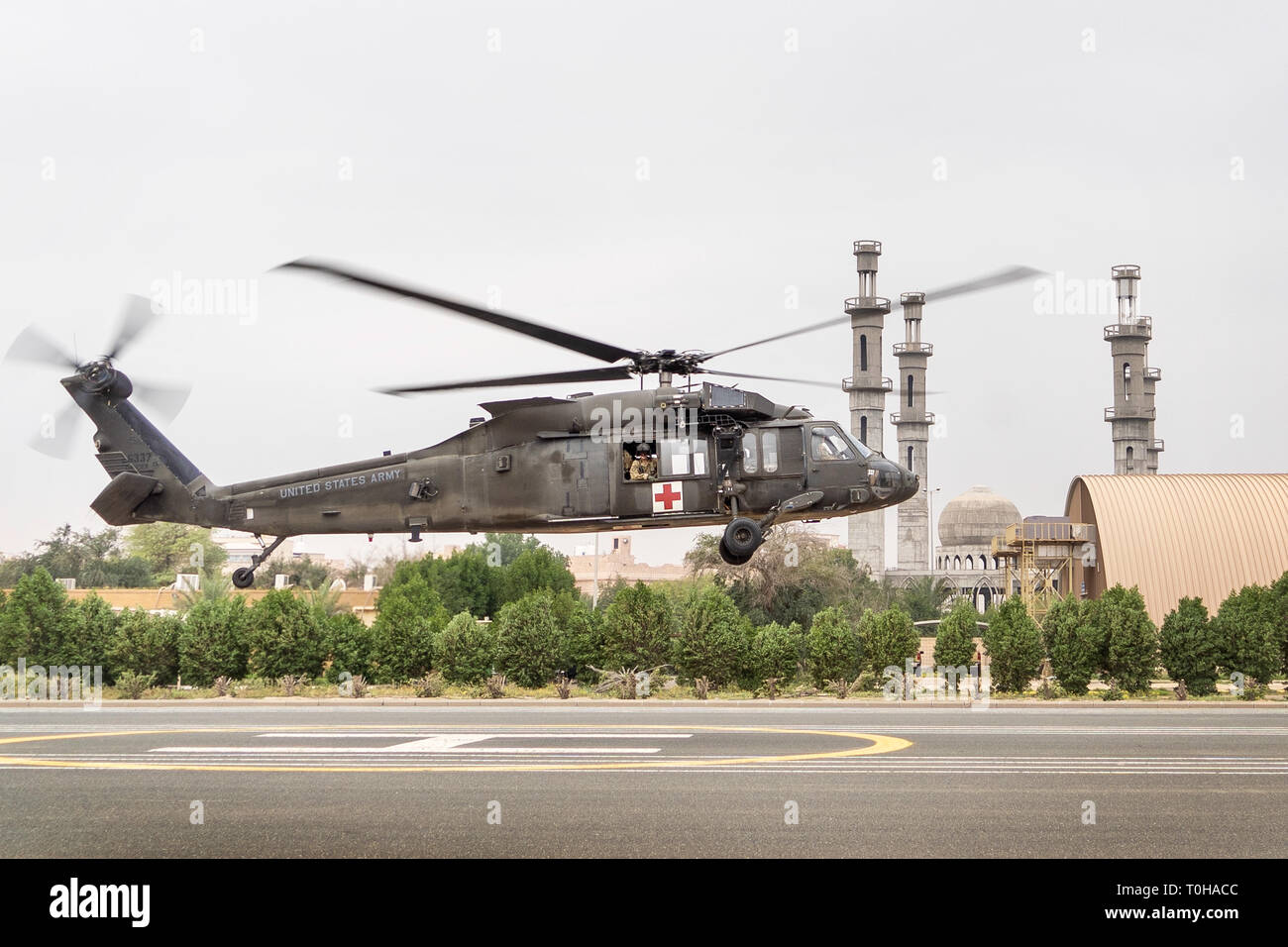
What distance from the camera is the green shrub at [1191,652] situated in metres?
38.5

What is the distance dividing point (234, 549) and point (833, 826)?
185646mm

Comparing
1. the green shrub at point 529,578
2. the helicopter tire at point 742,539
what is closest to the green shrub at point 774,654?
the helicopter tire at point 742,539

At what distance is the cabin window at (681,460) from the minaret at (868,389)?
9068 cm

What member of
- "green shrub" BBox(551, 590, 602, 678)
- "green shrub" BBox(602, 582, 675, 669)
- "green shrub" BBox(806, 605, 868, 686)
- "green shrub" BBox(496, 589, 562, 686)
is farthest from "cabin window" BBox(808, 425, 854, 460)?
"green shrub" BBox(496, 589, 562, 686)

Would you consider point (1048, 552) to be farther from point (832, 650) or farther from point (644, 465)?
point (644, 465)

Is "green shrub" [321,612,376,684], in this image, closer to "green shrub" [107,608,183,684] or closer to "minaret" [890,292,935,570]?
"green shrub" [107,608,183,684]

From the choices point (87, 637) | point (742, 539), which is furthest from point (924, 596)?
point (742, 539)

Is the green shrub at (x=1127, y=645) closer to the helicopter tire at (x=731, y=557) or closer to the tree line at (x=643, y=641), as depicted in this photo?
Result: the tree line at (x=643, y=641)

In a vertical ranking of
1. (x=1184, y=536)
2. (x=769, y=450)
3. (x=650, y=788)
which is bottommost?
(x=650, y=788)

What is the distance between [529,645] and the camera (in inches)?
1547

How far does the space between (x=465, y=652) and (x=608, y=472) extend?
19.9m

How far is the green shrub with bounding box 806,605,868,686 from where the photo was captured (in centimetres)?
3875

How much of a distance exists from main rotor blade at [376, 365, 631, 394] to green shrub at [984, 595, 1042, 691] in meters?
20.9
